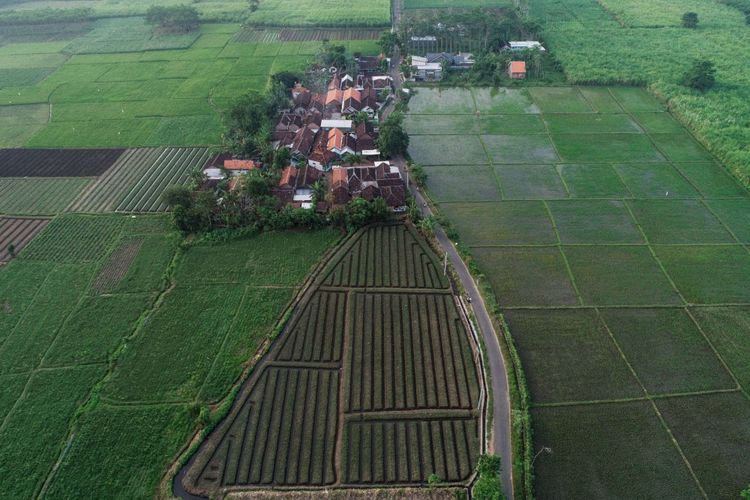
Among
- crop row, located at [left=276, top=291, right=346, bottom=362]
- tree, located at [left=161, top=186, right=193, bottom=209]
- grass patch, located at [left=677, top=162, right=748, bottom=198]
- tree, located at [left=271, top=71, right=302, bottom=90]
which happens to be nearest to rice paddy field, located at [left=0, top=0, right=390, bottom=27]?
tree, located at [left=271, top=71, right=302, bottom=90]

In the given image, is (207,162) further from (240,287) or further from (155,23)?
(155,23)

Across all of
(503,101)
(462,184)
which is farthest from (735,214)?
(503,101)

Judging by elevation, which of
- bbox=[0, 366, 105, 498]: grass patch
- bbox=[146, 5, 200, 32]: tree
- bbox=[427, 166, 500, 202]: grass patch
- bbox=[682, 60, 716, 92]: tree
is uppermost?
bbox=[146, 5, 200, 32]: tree

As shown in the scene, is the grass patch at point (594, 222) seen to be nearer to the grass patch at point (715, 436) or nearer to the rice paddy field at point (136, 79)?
the grass patch at point (715, 436)

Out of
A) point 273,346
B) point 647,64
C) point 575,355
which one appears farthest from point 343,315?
point 647,64

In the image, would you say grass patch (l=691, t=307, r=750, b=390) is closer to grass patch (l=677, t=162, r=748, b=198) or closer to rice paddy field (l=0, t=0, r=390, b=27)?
grass patch (l=677, t=162, r=748, b=198)
